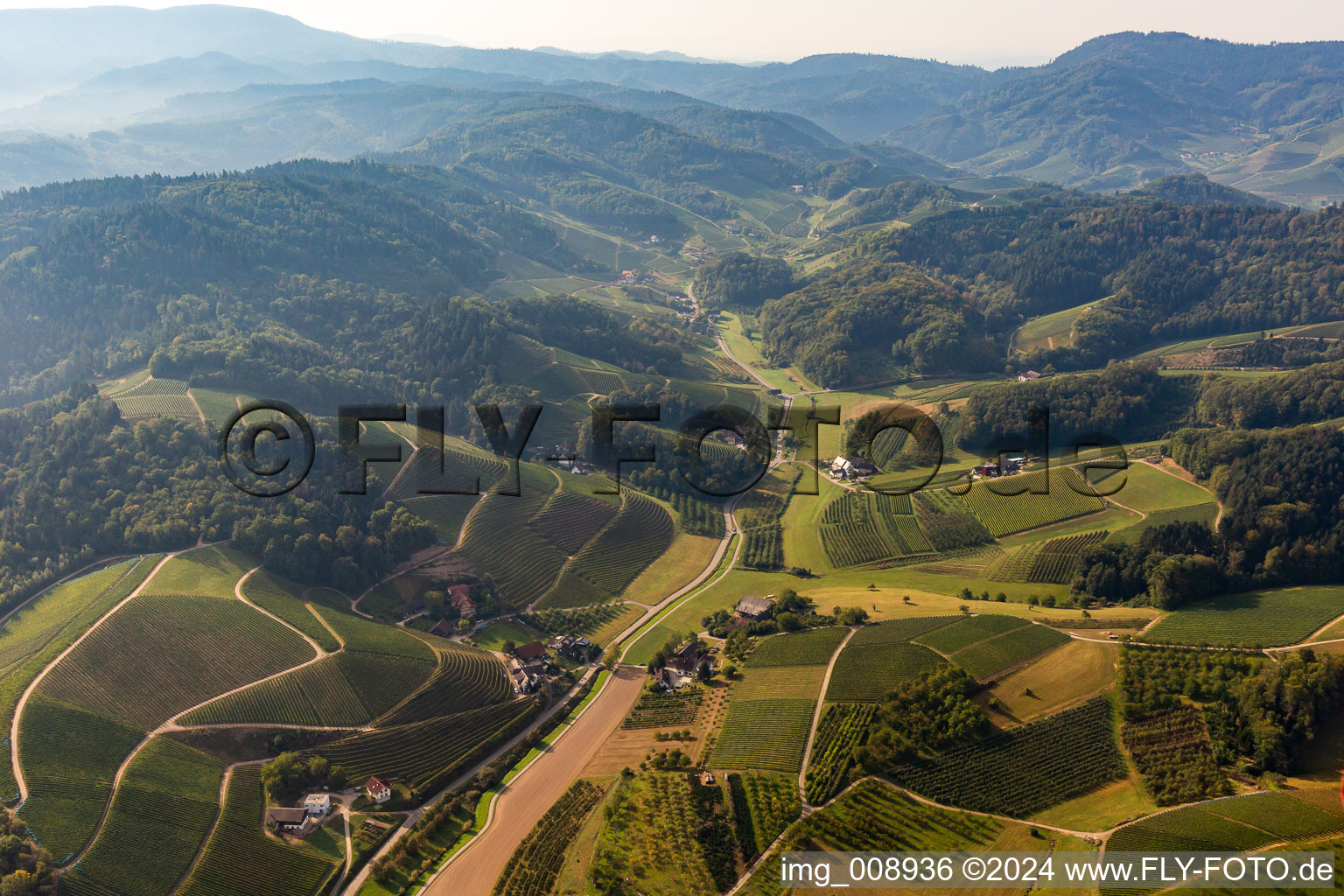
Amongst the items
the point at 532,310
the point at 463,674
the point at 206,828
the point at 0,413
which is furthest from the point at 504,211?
the point at 206,828

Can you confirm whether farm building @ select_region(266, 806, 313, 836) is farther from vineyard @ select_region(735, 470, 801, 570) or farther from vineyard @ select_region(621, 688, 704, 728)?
vineyard @ select_region(735, 470, 801, 570)

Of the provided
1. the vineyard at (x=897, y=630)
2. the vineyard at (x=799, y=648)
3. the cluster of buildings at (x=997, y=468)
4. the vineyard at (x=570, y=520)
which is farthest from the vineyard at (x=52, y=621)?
the cluster of buildings at (x=997, y=468)

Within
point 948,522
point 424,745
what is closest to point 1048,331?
point 948,522

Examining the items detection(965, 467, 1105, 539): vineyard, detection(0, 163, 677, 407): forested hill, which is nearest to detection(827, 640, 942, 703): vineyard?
detection(965, 467, 1105, 539): vineyard

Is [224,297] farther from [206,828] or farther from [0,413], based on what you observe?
[206,828]

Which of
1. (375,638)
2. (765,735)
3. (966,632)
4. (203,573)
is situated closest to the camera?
(765,735)

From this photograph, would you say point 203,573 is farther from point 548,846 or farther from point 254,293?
point 254,293

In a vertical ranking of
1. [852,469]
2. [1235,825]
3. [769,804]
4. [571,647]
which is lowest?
[571,647]
